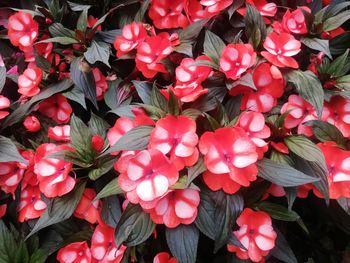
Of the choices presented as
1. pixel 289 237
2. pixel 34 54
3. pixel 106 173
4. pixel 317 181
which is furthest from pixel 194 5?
pixel 289 237

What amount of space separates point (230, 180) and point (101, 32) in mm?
826

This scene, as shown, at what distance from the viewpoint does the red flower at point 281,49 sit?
1.34 meters

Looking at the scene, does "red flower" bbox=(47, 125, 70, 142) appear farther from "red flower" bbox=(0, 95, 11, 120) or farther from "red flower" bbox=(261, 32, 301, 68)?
"red flower" bbox=(261, 32, 301, 68)

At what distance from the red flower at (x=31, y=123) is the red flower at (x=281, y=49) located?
0.78 metres

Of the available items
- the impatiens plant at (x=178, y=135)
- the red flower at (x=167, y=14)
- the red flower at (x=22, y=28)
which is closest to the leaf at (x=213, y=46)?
the impatiens plant at (x=178, y=135)

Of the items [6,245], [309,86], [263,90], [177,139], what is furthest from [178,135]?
[6,245]

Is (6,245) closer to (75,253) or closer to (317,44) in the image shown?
(75,253)

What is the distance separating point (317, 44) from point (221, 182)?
62cm

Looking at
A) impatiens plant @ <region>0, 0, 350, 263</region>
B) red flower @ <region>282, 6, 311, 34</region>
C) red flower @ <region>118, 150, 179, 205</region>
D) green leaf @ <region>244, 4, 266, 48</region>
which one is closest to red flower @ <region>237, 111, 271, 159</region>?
impatiens plant @ <region>0, 0, 350, 263</region>

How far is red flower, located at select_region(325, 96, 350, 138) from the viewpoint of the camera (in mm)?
1343

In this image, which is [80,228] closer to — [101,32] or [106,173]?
[106,173]

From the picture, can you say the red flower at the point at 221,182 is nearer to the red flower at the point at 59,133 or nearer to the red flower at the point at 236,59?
the red flower at the point at 236,59

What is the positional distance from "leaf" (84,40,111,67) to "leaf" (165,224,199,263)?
61 centimetres

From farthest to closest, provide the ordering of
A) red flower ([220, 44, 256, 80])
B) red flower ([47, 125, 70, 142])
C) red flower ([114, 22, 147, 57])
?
red flower ([114, 22, 147, 57]), red flower ([47, 125, 70, 142]), red flower ([220, 44, 256, 80])
